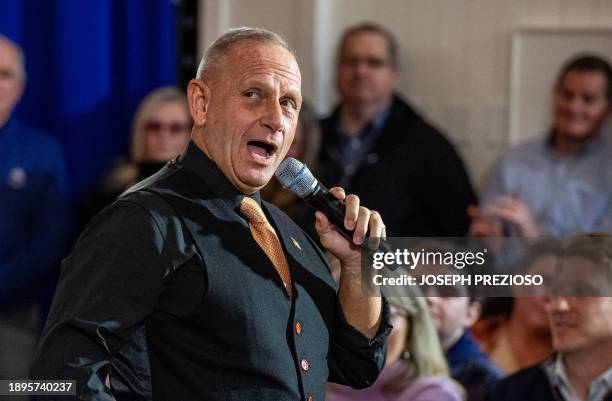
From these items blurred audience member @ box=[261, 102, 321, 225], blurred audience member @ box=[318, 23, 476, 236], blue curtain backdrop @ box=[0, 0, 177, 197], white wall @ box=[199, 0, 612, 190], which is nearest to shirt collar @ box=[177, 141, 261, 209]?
blurred audience member @ box=[261, 102, 321, 225]

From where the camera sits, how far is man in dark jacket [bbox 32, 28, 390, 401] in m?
1.47

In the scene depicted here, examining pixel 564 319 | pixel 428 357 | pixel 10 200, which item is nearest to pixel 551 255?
pixel 564 319

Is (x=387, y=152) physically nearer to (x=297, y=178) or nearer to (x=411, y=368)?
(x=411, y=368)

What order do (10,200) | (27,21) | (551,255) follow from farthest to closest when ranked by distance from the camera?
1. (27,21)
2. (10,200)
3. (551,255)

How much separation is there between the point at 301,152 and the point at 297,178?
6.00 ft

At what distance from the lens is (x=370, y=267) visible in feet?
5.64

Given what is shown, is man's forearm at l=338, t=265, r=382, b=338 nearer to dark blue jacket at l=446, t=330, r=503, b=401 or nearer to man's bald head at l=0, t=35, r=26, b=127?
dark blue jacket at l=446, t=330, r=503, b=401

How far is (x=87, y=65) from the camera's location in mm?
3945

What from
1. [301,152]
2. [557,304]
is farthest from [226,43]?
[301,152]

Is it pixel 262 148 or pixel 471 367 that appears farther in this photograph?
pixel 471 367

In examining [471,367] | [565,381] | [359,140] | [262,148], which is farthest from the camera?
[359,140]

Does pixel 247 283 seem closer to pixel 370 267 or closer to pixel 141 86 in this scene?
pixel 370 267

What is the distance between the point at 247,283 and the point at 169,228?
0.14m

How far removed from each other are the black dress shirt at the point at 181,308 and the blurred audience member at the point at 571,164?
75.8 inches
